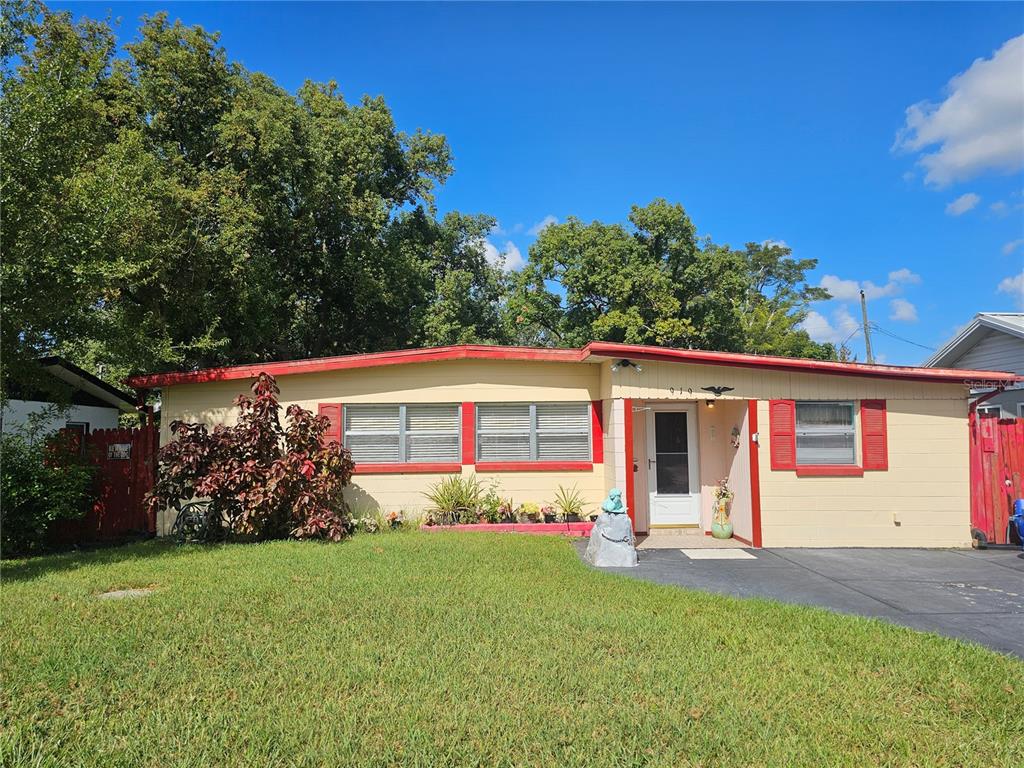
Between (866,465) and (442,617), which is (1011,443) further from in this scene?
(442,617)

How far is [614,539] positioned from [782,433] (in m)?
3.41

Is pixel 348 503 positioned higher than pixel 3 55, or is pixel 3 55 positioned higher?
pixel 3 55

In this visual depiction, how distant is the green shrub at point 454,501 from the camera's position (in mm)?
9742

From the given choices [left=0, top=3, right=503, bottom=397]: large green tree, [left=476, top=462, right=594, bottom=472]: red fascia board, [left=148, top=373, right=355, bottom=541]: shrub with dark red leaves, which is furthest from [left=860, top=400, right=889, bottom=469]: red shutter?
[left=0, top=3, right=503, bottom=397]: large green tree

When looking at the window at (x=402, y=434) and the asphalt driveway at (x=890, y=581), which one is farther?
the window at (x=402, y=434)

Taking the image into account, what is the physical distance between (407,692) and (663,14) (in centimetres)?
974

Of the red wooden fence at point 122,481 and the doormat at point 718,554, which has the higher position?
the red wooden fence at point 122,481

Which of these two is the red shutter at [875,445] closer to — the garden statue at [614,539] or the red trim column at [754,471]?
the red trim column at [754,471]

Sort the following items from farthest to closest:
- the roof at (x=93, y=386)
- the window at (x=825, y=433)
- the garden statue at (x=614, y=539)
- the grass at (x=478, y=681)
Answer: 1. the roof at (x=93, y=386)
2. the window at (x=825, y=433)
3. the garden statue at (x=614, y=539)
4. the grass at (x=478, y=681)

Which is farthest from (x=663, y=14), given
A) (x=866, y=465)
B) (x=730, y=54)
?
(x=866, y=465)

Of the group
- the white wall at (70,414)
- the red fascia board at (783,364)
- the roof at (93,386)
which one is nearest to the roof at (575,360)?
the red fascia board at (783,364)

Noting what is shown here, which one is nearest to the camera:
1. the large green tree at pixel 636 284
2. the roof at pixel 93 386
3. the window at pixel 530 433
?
the window at pixel 530 433

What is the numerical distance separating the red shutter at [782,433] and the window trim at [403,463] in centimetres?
478

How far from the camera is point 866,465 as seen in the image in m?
8.98
